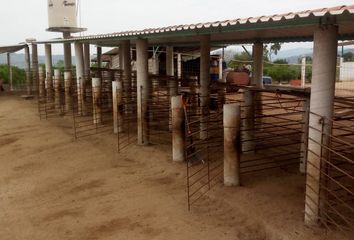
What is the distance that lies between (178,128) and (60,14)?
16935 mm

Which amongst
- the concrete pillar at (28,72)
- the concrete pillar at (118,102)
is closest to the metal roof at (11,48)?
the concrete pillar at (28,72)

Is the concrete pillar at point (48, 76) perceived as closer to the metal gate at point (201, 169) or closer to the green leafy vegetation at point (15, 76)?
the green leafy vegetation at point (15, 76)

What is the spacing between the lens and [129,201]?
29.4ft

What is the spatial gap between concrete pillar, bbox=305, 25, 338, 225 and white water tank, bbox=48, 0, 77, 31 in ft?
69.2

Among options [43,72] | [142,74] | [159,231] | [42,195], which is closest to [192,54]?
[43,72]

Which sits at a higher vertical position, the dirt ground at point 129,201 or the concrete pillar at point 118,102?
the concrete pillar at point 118,102

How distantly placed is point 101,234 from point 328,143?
4.25m

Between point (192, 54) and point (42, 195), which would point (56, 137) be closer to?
point (42, 195)

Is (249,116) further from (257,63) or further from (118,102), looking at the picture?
(257,63)

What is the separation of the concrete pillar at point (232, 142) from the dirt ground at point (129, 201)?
0.89ft

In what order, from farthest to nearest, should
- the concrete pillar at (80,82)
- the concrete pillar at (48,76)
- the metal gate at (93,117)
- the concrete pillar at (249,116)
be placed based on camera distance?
the concrete pillar at (48,76)
the concrete pillar at (80,82)
the metal gate at (93,117)
the concrete pillar at (249,116)

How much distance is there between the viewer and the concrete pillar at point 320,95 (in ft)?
21.2

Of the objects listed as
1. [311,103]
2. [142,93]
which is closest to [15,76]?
[142,93]

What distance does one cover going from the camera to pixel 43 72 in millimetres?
23578
